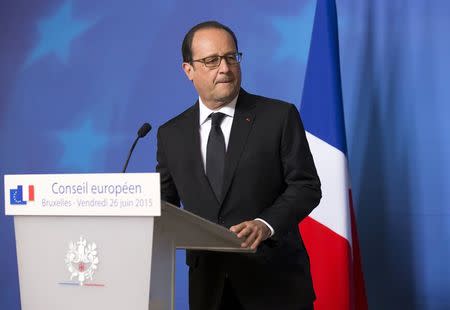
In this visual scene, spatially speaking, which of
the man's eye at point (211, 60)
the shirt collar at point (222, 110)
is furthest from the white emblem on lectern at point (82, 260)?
the man's eye at point (211, 60)

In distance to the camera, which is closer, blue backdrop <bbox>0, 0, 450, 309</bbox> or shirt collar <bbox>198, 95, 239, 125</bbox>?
shirt collar <bbox>198, 95, 239, 125</bbox>

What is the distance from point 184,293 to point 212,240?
240 cm

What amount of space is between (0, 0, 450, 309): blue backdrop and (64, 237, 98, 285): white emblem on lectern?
2.29m

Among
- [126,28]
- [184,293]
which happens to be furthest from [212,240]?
[126,28]

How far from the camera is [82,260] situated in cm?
164

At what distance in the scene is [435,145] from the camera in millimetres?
3545

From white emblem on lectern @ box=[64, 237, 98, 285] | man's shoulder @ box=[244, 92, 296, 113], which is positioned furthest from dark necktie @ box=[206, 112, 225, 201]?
white emblem on lectern @ box=[64, 237, 98, 285]

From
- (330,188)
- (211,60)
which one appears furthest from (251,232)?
(330,188)

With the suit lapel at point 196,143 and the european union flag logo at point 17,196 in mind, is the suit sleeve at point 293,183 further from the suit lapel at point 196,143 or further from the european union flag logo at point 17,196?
the european union flag logo at point 17,196

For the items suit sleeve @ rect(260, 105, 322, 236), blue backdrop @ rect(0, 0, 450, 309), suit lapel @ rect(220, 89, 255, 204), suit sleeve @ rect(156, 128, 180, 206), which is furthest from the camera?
blue backdrop @ rect(0, 0, 450, 309)

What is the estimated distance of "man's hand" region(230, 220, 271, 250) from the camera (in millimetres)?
1787

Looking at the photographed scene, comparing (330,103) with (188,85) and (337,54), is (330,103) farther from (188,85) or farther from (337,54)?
(188,85)

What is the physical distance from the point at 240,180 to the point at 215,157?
0.12m

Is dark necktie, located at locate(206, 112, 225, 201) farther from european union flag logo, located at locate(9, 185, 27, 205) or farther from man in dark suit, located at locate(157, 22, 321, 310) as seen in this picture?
european union flag logo, located at locate(9, 185, 27, 205)
